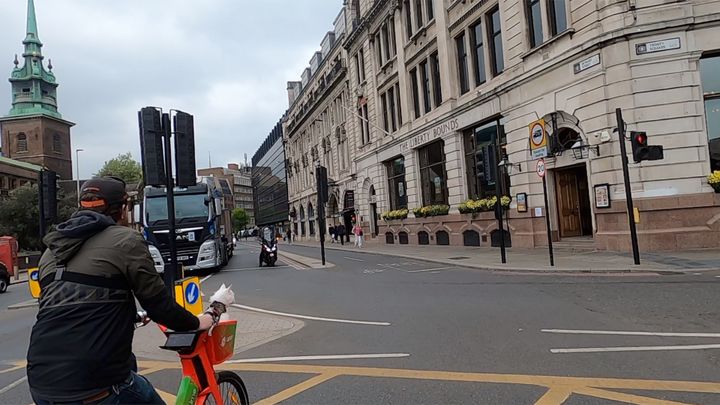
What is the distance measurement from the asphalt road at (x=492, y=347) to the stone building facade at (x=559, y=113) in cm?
538

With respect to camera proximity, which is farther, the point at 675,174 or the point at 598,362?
the point at 675,174

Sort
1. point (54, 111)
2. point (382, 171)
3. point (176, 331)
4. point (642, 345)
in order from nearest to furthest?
point (176, 331) < point (642, 345) < point (382, 171) < point (54, 111)

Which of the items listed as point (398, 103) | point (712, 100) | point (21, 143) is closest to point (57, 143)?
point (21, 143)

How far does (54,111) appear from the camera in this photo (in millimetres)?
75812

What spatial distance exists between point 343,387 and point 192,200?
14.6 metres

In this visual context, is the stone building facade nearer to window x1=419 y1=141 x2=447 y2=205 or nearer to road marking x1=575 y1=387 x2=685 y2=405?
window x1=419 y1=141 x2=447 y2=205

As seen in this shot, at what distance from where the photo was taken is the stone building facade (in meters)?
15.0

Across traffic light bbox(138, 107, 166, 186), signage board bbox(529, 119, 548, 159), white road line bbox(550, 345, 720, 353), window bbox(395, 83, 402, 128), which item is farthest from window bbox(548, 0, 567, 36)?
traffic light bbox(138, 107, 166, 186)

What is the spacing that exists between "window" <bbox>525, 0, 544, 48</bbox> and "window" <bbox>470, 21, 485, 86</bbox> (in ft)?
12.6

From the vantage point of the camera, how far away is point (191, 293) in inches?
264

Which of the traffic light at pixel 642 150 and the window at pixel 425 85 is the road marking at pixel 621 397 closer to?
the traffic light at pixel 642 150

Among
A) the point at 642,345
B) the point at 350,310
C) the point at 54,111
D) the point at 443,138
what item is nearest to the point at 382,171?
the point at 443,138

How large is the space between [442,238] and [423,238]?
2336 millimetres

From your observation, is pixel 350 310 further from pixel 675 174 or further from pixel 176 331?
pixel 675 174
